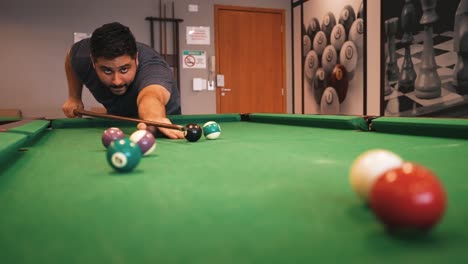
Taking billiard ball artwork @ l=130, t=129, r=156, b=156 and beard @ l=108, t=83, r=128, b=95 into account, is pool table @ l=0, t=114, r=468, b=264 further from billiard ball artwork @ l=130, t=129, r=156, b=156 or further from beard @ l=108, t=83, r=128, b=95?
beard @ l=108, t=83, r=128, b=95

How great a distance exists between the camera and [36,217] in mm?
719

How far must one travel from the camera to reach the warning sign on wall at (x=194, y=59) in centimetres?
599

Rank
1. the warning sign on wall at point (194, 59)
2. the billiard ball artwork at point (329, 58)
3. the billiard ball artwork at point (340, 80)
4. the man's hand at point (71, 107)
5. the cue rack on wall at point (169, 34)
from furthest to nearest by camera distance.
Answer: the warning sign on wall at point (194, 59) < the cue rack on wall at point (169, 34) < the billiard ball artwork at point (329, 58) < the billiard ball artwork at point (340, 80) < the man's hand at point (71, 107)

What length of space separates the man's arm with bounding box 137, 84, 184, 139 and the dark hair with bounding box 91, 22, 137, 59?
0.28m

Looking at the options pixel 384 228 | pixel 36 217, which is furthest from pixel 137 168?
pixel 384 228

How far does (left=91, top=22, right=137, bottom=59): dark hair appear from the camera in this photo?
245 cm

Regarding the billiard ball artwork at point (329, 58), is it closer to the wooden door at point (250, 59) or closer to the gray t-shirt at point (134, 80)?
the wooden door at point (250, 59)

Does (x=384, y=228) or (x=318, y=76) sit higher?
(x=318, y=76)

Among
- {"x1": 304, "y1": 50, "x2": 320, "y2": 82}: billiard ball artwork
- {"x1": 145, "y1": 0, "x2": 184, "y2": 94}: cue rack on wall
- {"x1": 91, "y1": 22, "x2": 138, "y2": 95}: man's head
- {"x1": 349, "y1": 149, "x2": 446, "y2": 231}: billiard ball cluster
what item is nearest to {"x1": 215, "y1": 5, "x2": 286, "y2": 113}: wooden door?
{"x1": 304, "y1": 50, "x2": 320, "y2": 82}: billiard ball artwork

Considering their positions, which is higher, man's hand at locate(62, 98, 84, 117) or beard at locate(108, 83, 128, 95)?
beard at locate(108, 83, 128, 95)

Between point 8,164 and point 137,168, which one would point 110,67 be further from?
point 137,168

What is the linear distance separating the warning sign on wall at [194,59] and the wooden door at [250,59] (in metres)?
0.25

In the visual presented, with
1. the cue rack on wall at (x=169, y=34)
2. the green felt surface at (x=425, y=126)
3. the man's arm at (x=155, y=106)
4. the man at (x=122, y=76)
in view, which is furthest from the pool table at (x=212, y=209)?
the cue rack on wall at (x=169, y=34)

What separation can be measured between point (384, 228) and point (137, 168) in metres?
0.79
